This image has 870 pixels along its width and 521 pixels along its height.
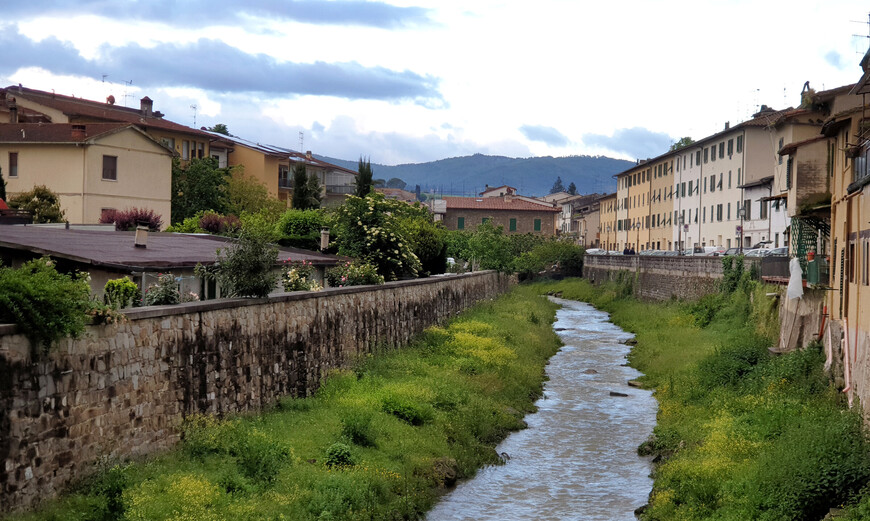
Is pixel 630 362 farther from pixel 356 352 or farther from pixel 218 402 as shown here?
pixel 218 402

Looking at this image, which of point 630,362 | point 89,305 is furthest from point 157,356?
point 630,362

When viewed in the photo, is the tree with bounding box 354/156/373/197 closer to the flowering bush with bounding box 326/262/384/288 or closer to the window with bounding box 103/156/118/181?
the window with bounding box 103/156/118/181

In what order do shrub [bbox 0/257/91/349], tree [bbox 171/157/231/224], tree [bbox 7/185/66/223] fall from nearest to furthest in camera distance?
1. shrub [bbox 0/257/91/349]
2. tree [bbox 7/185/66/223]
3. tree [bbox 171/157/231/224]

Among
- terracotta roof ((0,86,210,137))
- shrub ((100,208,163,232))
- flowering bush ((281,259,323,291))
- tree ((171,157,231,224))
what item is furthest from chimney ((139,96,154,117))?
flowering bush ((281,259,323,291))

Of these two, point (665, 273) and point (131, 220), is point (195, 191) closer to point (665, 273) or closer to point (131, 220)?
point (131, 220)

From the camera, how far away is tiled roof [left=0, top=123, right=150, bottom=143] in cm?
4950

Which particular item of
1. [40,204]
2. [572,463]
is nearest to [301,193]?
[40,204]

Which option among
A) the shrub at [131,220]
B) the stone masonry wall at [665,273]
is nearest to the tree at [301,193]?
the stone masonry wall at [665,273]

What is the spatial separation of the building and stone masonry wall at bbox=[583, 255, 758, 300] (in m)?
21.7

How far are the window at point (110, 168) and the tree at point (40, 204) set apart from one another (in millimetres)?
3799

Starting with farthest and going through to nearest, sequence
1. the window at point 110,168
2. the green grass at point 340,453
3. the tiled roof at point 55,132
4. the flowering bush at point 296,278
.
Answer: the window at point 110,168
the tiled roof at point 55,132
the flowering bush at point 296,278
the green grass at point 340,453

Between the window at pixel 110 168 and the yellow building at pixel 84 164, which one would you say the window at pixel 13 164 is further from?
the window at pixel 110 168

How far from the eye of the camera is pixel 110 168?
166 feet

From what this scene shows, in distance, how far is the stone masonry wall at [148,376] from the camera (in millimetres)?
10906
